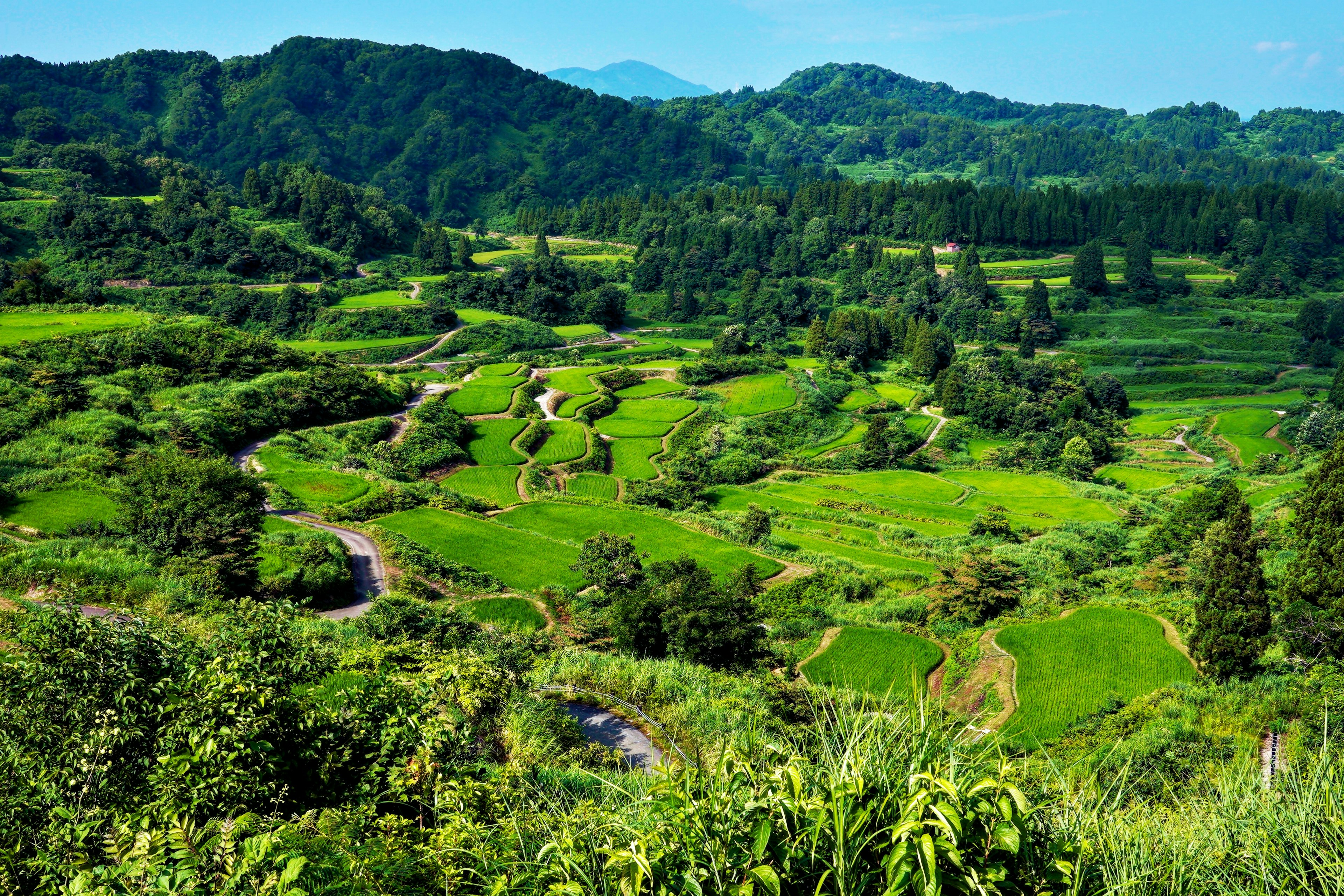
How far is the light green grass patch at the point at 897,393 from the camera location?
7500 cm

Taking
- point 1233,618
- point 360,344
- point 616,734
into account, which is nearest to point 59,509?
point 616,734

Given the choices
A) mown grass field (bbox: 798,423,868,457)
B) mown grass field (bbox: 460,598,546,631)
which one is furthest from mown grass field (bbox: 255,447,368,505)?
mown grass field (bbox: 798,423,868,457)

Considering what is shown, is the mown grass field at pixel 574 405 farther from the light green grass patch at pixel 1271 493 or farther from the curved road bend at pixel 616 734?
the curved road bend at pixel 616 734

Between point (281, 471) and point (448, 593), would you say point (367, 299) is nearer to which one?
point (281, 471)

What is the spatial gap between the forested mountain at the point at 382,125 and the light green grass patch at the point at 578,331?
77710 mm

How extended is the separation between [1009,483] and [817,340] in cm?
3523

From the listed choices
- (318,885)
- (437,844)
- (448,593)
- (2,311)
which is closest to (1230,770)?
(437,844)

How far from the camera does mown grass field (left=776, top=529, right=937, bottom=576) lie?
37.8m

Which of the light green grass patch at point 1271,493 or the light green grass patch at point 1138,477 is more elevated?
the light green grass patch at point 1271,493

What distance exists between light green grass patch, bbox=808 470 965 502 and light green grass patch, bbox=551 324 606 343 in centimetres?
4162

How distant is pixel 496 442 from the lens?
5456 centimetres

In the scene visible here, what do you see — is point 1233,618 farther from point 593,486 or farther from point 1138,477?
point 1138,477

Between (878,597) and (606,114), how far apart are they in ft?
612

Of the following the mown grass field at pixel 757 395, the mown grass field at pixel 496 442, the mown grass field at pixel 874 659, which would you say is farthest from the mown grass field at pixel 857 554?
the mown grass field at pixel 757 395
